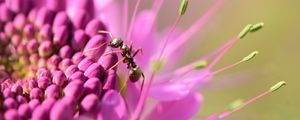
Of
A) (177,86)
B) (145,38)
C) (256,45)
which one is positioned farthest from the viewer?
(256,45)

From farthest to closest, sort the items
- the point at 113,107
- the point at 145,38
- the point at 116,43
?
the point at 145,38, the point at 116,43, the point at 113,107

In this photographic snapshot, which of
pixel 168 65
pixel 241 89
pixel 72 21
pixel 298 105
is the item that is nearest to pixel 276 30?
pixel 241 89

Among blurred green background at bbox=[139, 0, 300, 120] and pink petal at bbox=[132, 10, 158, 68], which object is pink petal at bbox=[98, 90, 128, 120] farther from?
blurred green background at bbox=[139, 0, 300, 120]

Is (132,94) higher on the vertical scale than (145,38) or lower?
lower

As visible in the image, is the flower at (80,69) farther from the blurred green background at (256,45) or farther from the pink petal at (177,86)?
the blurred green background at (256,45)

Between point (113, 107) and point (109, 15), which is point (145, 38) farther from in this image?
point (113, 107)

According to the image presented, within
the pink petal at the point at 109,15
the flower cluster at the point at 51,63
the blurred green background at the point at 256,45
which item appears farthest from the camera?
the blurred green background at the point at 256,45

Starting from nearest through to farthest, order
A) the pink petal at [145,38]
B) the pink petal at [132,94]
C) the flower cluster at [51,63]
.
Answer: the flower cluster at [51,63] < the pink petal at [132,94] < the pink petal at [145,38]

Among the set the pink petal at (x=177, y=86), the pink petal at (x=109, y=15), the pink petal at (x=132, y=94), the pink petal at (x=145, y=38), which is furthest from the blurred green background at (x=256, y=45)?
the pink petal at (x=132, y=94)

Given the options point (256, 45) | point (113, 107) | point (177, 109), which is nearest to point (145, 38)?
point (177, 109)
